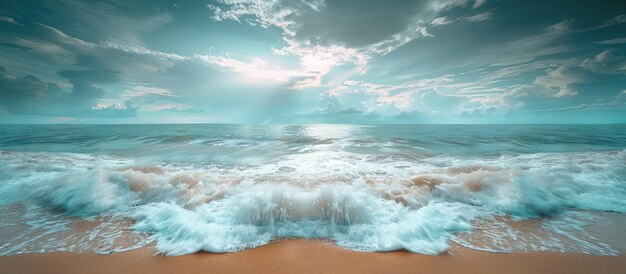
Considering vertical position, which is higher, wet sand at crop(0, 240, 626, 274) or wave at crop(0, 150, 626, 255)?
wave at crop(0, 150, 626, 255)

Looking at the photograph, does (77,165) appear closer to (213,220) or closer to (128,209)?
(128,209)

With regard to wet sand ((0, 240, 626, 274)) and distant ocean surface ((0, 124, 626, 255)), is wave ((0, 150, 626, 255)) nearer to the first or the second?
distant ocean surface ((0, 124, 626, 255))

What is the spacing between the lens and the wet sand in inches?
119

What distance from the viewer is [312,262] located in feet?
10.5

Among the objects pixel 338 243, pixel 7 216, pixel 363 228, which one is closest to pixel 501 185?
pixel 363 228

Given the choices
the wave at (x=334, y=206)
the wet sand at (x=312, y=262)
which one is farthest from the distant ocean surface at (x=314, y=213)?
the wet sand at (x=312, y=262)

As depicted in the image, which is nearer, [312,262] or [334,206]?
[312,262]

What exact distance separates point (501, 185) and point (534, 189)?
2.29ft

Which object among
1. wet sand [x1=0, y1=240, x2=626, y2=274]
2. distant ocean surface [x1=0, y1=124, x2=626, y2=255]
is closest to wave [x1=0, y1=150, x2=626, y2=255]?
distant ocean surface [x1=0, y1=124, x2=626, y2=255]

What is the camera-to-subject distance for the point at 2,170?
7531 mm

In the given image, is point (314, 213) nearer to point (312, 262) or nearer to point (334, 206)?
point (334, 206)

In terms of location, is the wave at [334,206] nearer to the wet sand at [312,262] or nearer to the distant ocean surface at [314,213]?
the distant ocean surface at [314,213]

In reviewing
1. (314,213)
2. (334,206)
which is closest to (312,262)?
(314,213)

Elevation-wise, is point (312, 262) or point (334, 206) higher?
point (334, 206)
